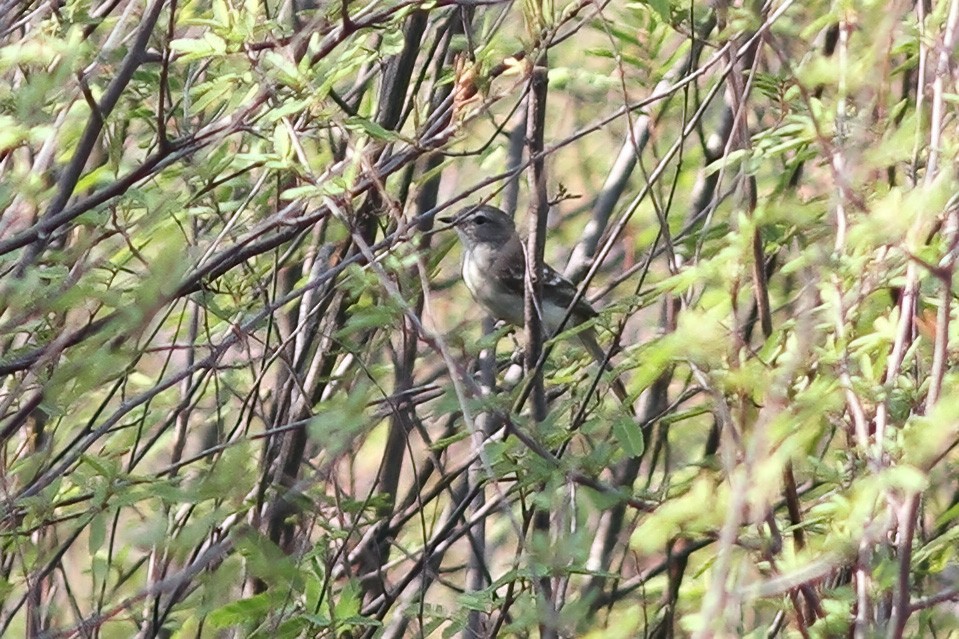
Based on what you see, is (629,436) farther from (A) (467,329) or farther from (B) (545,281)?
(A) (467,329)

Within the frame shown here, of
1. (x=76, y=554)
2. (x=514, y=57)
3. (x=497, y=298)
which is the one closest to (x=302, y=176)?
(x=514, y=57)

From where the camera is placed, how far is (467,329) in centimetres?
533

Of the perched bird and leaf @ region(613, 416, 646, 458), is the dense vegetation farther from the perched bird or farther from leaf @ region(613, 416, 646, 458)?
the perched bird

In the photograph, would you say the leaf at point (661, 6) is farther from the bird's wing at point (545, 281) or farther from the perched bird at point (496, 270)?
the perched bird at point (496, 270)

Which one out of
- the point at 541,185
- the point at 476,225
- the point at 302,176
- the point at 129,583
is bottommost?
the point at 129,583

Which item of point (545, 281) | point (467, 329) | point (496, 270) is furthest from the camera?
point (496, 270)

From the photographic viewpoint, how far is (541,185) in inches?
131

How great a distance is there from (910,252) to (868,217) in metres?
0.11

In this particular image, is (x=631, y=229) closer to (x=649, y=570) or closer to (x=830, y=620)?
(x=649, y=570)

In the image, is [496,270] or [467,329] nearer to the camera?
[467,329]

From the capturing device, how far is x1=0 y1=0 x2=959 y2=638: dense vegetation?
2.46m

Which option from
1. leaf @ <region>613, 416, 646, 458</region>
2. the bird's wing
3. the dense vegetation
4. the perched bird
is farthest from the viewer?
the perched bird

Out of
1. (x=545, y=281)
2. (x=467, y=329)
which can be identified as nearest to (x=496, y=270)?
(x=467, y=329)

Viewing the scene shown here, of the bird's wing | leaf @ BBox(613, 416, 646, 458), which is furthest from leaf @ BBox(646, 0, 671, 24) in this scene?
the bird's wing
